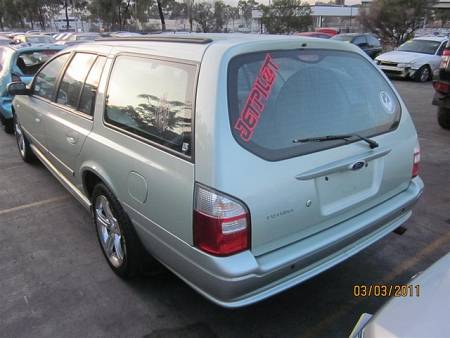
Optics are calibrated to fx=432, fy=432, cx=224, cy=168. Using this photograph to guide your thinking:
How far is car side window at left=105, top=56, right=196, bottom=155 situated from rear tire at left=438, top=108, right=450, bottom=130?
21.7ft

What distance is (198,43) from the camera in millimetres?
2547

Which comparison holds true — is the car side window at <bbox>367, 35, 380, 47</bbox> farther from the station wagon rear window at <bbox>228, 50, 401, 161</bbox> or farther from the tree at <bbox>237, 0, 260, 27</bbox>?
the tree at <bbox>237, 0, 260, 27</bbox>

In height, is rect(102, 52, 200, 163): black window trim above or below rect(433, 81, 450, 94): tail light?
above

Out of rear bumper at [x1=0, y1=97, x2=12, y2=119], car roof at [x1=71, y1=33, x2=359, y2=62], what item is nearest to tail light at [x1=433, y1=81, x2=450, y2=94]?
car roof at [x1=71, y1=33, x2=359, y2=62]

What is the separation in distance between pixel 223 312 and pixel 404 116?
1.88 meters

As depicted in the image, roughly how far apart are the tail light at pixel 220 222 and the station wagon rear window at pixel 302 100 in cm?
31

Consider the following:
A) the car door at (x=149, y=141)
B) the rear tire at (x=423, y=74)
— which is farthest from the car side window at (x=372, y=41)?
the car door at (x=149, y=141)

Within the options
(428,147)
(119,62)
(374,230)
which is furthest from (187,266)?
(428,147)

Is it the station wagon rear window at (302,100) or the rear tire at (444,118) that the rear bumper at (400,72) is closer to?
the rear tire at (444,118)

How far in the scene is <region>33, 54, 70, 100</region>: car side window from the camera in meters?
4.25

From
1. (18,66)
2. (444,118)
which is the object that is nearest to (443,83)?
(444,118)

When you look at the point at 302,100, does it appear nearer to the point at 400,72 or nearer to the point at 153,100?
the point at 153,100

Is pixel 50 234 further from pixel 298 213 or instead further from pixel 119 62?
pixel 298 213

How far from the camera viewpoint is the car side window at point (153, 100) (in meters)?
2.41
